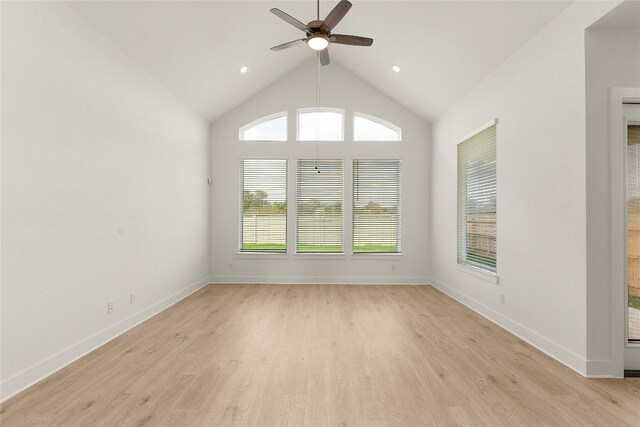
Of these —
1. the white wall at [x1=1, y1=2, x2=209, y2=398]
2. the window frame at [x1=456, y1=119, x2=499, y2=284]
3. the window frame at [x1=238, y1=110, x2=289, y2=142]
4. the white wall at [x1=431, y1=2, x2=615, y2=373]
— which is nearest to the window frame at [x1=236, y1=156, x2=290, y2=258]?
the window frame at [x1=238, y1=110, x2=289, y2=142]

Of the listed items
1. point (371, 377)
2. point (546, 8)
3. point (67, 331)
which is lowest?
point (371, 377)

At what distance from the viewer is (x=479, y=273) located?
4457 mm

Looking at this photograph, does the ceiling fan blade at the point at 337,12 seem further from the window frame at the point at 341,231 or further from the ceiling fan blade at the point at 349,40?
the window frame at the point at 341,231

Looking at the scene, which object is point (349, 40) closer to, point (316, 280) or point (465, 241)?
point (465, 241)

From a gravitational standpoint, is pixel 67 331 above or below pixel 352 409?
above

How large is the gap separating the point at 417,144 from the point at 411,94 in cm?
105

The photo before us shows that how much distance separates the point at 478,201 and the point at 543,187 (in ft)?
4.73

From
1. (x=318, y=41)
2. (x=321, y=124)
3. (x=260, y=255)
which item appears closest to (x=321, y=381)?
(x=318, y=41)

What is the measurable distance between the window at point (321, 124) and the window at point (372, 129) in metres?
0.31

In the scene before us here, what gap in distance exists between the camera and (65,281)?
9.44ft

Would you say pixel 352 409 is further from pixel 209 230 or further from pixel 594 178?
pixel 209 230

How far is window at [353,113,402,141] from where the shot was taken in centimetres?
660

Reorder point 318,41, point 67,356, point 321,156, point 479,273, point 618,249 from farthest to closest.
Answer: point 321,156 → point 479,273 → point 318,41 → point 67,356 → point 618,249

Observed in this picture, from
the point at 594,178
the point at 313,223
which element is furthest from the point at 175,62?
the point at 594,178
